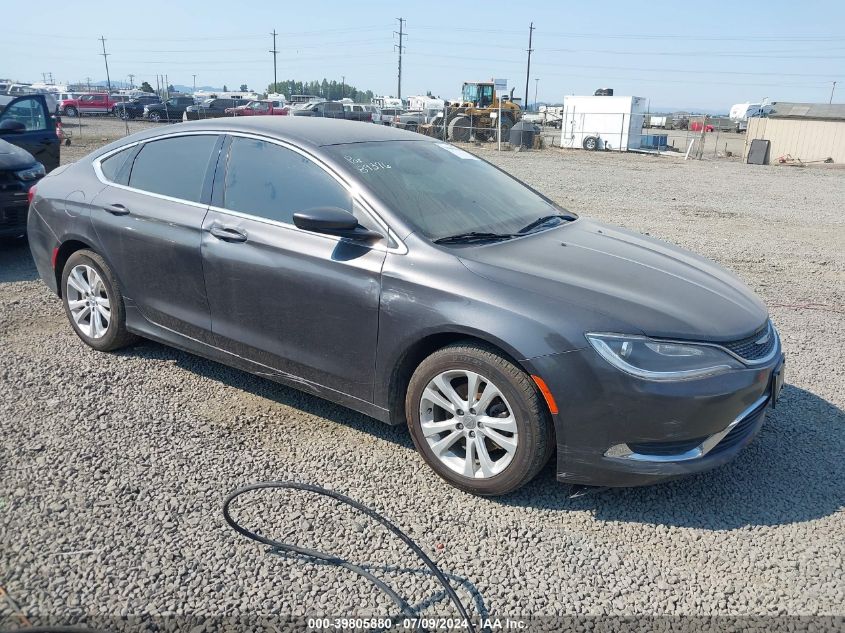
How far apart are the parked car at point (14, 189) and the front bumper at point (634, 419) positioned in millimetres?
6186

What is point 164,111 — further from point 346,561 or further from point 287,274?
point 346,561

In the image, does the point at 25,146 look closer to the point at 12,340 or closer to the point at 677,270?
the point at 12,340

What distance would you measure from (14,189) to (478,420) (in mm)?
6005

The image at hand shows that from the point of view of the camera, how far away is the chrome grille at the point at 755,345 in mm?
3059

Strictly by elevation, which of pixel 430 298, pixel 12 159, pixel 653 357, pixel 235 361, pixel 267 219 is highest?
pixel 267 219

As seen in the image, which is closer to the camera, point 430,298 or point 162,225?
point 430,298

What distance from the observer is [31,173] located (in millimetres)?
7066

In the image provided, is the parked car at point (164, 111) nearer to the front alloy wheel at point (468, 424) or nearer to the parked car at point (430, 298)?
the parked car at point (430, 298)

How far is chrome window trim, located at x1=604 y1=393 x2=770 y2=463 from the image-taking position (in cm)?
293

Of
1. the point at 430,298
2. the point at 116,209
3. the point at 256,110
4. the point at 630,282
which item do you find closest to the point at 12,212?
the point at 116,209

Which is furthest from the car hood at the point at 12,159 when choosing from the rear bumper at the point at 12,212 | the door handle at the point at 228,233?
the door handle at the point at 228,233

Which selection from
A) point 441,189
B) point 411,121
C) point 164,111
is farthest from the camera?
point 164,111

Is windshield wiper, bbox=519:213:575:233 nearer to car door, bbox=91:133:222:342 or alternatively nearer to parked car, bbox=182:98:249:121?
car door, bbox=91:133:222:342

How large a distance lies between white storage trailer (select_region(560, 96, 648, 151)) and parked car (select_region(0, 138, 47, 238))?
27300 mm
